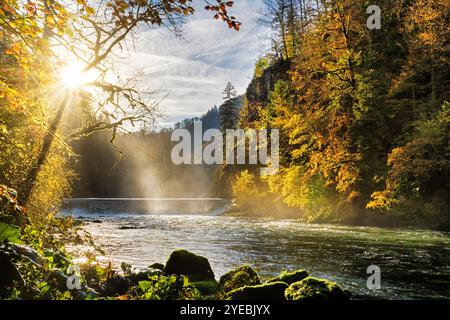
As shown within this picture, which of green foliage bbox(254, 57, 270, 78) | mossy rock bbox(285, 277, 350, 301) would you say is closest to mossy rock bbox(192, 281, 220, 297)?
mossy rock bbox(285, 277, 350, 301)

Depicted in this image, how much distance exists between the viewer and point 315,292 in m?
7.71

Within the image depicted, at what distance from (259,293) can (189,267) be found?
3.01 metres

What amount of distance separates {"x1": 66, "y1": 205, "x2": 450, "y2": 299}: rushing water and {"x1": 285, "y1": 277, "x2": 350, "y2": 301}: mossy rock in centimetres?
169

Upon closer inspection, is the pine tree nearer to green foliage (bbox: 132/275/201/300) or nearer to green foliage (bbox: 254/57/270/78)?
green foliage (bbox: 254/57/270/78)

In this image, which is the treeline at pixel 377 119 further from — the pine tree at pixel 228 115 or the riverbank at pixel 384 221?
the pine tree at pixel 228 115

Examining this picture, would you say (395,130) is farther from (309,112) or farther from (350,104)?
(309,112)

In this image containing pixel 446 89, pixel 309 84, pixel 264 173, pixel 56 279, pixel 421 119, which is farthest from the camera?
pixel 264 173

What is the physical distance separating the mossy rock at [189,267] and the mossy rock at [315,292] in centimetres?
285

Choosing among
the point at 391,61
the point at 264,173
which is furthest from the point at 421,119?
the point at 264,173

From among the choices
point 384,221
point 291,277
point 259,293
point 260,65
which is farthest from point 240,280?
point 260,65

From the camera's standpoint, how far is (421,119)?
2178cm

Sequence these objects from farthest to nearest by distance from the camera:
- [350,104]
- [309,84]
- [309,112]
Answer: [309,84], [309,112], [350,104]
